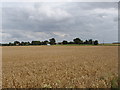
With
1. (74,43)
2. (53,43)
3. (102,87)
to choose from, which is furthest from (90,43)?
(102,87)

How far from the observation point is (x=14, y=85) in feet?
23.0

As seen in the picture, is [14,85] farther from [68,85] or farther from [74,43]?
[74,43]

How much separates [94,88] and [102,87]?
1.34 feet

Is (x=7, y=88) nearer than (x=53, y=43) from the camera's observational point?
Yes

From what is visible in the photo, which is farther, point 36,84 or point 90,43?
point 90,43

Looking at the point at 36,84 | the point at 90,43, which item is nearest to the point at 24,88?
the point at 36,84

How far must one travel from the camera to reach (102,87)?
643 cm

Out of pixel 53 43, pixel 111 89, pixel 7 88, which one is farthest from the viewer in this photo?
pixel 53 43

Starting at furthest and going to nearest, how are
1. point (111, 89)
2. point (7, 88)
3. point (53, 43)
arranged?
point (53, 43) → point (7, 88) → point (111, 89)

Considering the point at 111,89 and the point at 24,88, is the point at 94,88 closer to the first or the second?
the point at 111,89

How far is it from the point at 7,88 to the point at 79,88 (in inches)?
125

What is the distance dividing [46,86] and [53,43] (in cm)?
10042

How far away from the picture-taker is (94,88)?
20.6 ft

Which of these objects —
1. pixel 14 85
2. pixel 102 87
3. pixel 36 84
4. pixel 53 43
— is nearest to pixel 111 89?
pixel 102 87
